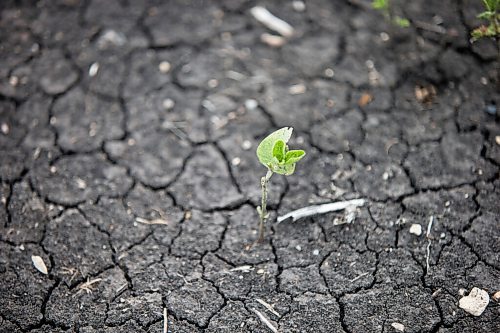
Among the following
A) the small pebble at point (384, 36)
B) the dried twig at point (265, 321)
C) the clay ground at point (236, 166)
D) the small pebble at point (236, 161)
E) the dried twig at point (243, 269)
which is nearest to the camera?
the dried twig at point (265, 321)

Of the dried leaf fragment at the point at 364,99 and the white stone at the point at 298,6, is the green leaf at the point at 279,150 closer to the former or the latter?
the dried leaf fragment at the point at 364,99

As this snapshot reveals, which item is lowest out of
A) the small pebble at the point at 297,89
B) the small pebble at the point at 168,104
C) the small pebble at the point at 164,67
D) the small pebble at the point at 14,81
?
the small pebble at the point at 14,81

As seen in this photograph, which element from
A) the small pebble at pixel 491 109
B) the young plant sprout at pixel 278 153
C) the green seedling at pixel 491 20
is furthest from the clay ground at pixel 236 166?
the young plant sprout at pixel 278 153

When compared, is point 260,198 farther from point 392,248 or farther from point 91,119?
point 91,119

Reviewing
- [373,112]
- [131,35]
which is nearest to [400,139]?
[373,112]

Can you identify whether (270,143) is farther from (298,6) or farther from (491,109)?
(298,6)

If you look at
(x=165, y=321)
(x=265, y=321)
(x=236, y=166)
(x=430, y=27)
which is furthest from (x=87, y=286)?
(x=430, y=27)

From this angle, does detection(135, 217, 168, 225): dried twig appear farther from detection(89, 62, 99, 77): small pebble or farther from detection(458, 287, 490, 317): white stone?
detection(458, 287, 490, 317): white stone
